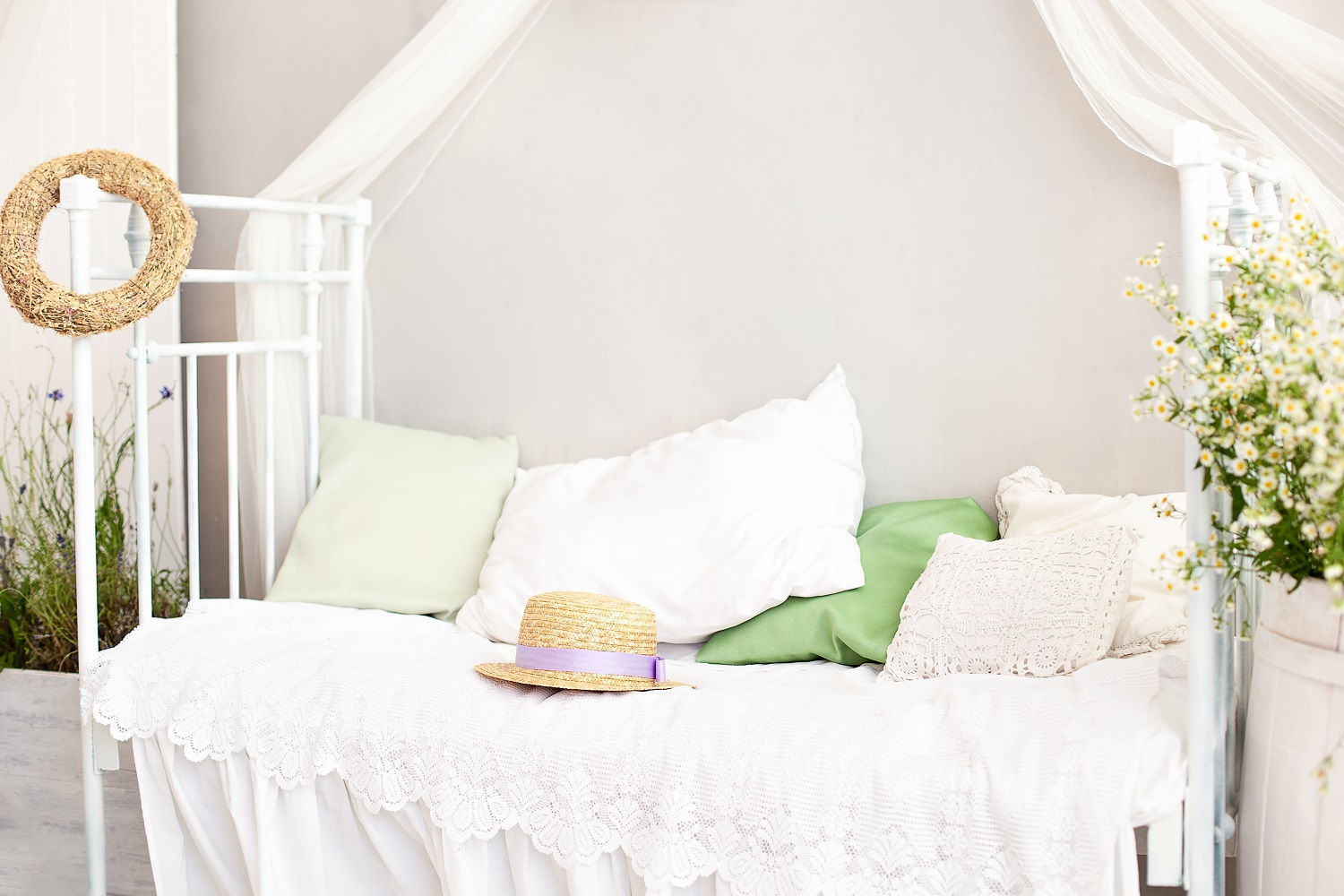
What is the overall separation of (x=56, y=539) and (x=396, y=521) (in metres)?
0.71

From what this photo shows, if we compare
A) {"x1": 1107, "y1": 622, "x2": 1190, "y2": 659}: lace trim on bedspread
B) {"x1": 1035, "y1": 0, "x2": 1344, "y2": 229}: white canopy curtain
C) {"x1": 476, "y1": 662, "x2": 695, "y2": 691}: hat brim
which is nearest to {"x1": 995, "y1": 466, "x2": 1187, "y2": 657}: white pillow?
{"x1": 1107, "y1": 622, "x2": 1190, "y2": 659}: lace trim on bedspread

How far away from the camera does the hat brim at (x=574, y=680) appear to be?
5.56ft

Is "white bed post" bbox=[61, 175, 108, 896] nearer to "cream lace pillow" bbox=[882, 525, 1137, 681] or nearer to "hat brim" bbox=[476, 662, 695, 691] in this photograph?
"hat brim" bbox=[476, 662, 695, 691]

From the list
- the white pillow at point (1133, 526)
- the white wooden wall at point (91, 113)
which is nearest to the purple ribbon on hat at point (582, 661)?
the white pillow at point (1133, 526)

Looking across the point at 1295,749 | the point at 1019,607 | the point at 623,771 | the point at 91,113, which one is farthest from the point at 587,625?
the point at 91,113

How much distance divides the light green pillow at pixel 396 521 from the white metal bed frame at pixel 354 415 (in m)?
0.12

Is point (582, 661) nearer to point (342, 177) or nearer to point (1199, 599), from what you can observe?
point (1199, 599)

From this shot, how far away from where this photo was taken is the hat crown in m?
1.74

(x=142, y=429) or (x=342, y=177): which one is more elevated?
(x=342, y=177)

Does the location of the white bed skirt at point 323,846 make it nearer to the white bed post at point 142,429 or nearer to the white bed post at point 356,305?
the white bed post at point 142,429

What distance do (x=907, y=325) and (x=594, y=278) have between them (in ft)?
2.19

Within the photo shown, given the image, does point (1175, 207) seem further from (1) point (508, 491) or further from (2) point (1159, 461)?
(1) point (508, 491)

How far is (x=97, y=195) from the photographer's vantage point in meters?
2.04

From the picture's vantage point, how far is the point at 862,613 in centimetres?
195
